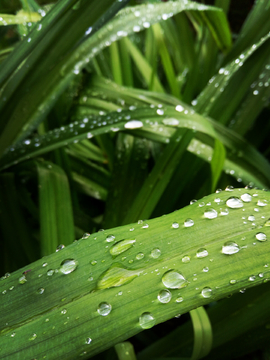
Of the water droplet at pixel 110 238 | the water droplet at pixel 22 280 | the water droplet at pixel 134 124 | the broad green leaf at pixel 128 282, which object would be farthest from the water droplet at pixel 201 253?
the water droplet at pixel 134 124

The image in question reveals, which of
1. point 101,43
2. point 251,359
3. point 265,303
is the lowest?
point 251,359

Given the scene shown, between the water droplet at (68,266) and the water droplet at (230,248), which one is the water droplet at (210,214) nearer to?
the water droplet at (230,248)

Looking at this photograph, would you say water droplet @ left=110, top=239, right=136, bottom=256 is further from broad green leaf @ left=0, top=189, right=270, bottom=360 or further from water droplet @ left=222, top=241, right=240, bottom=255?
water droplet @ left=222, top=241, right=240, bottom=255

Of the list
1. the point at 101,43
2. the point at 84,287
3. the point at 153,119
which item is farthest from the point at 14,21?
the point at 84,287

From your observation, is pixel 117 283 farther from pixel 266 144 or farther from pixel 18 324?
pixel 266 144

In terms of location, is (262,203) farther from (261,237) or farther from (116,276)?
(116,276)

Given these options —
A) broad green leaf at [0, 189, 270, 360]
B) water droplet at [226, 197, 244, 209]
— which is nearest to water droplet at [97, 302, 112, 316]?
broad green leaf at [0, 189, 270, 360]
